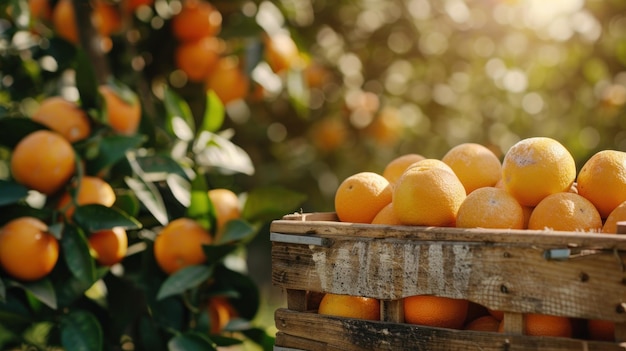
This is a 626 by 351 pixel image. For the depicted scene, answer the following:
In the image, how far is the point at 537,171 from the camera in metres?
1.07

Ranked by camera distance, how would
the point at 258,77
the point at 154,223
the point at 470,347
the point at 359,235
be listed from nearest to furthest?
the point at 470,347 → the point at 359,235 → the point at 154,223 → the point at 258,77

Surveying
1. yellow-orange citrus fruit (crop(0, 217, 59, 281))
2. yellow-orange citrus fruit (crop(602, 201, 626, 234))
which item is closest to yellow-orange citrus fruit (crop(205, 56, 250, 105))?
yellow-orange citrus fruit (crop(0, 217, 59, 281))

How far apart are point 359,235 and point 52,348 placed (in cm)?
85

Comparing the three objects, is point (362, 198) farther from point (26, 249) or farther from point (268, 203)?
point (26, 249)

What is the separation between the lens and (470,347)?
0.99 m

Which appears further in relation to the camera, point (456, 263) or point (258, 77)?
point (258, 77)

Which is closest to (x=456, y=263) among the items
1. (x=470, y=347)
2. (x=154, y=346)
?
(x=470, y=347)

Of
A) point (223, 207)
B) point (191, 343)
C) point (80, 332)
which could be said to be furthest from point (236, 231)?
point (80, 332)

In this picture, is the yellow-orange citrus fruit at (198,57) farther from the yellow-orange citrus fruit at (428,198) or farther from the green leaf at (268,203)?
the yellow-orange citrus fruit at (428,198)

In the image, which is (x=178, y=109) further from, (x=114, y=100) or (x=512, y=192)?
(x=512, y=192)

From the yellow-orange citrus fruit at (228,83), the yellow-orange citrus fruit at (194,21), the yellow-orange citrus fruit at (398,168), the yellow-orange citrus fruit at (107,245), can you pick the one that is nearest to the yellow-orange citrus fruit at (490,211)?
the yellow-orange citrus fruit at (398,168)

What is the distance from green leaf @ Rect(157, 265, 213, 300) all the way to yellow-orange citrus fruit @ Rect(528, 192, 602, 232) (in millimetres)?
722

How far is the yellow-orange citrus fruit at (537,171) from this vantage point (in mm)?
1078

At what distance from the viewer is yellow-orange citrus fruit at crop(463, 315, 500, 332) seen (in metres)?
1.04
